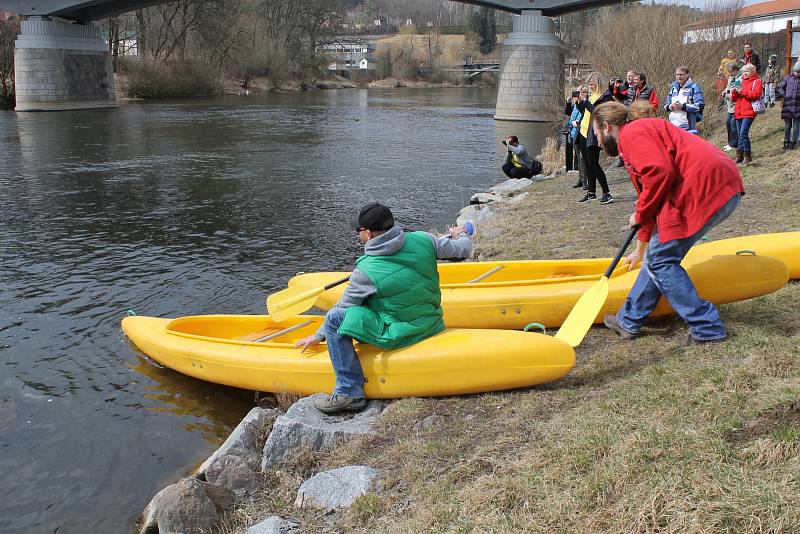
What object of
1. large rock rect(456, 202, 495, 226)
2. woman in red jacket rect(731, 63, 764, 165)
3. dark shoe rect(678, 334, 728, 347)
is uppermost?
woman in red jacket rect(731, 63, 764, 165)

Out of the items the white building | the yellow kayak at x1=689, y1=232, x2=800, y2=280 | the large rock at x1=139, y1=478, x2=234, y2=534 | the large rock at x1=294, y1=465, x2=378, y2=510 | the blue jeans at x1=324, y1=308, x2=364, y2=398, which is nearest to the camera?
the large rock at x1=294, y1=465, x2=378, y2=510

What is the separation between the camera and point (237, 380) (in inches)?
213

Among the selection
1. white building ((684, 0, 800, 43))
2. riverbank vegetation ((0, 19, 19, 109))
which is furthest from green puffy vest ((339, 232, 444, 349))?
riverbank vegetation ((0, 19, 19, 109))

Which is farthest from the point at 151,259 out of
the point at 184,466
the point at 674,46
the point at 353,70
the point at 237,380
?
the point at 353,70

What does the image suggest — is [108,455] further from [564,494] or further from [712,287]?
[712,287]

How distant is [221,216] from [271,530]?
32.9 ft

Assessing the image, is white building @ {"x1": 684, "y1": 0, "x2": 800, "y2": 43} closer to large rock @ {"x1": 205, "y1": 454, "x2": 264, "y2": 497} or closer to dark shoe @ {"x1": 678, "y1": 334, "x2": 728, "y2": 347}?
dark shoe @ {"x1": 678, "y1": 334, "x2": 728, "y2": 347}

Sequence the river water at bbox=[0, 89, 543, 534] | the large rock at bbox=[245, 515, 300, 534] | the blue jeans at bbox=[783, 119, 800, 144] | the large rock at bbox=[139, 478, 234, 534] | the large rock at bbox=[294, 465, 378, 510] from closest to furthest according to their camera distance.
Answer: the large rock at bbox=[245, 515, 300, 534] → the large rock at bbox=[294, 465, 378, 510] → the large rock at bbox=[139, 478, 234, 534] → the river water at bbox=[0, 89, 543, 534] → the blue jeans at bbox=[783, 119, 800, 144]

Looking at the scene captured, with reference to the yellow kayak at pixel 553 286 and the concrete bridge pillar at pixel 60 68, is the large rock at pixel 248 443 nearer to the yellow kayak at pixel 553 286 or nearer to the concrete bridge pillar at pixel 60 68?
the yellow kayak at pixel 553 286

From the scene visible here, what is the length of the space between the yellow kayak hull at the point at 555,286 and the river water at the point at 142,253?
1.97 metres

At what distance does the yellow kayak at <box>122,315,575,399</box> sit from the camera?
4.22 meters

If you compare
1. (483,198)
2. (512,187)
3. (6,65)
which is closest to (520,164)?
(512,187)

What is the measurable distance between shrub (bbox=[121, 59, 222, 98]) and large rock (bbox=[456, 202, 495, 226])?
125 ft

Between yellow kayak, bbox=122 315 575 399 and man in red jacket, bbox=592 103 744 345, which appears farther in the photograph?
yellow kayak, bbox=122 315 575 399
